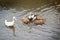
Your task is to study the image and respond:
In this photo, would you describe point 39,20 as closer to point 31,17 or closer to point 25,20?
point 31,17

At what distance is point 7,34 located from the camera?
12.9ft

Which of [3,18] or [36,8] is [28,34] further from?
[36,8]

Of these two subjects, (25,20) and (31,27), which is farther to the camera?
(25,20)

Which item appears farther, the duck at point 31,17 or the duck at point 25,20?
the duck at point 31,17

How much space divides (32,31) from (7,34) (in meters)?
0.59

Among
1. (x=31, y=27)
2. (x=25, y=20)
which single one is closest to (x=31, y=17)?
(x=25, y=20)

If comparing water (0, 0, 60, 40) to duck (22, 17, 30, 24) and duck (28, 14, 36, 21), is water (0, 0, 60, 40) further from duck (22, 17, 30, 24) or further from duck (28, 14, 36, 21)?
duck (28, 14, 36, 21)

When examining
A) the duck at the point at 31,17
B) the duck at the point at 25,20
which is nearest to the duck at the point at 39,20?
the duck at the point at 31,17

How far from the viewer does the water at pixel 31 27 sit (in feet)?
12.6

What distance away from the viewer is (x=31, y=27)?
418cm

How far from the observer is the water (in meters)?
3.83

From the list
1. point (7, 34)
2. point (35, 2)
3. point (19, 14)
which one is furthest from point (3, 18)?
point (35, 2)

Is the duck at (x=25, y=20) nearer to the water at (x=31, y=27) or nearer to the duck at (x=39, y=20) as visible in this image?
the water at (x=31, y=27)

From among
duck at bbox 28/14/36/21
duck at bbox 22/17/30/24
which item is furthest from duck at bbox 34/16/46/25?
duck at bbox 22/17/30/24
